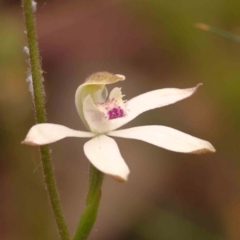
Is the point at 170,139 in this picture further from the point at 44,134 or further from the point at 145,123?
the point at 145,123

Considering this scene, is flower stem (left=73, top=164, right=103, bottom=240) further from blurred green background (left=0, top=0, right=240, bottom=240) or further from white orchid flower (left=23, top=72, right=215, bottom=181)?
blurred green background (left=0, top=0, right=240, bottom=240)

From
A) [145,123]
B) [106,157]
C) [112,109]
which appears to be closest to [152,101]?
[112,109]

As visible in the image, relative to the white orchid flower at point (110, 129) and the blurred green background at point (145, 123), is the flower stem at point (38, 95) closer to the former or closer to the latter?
the white orchid flower at point (110, 129)

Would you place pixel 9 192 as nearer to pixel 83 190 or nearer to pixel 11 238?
pixel 11 238

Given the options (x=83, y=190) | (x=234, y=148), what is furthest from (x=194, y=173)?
(x=83, y=190)

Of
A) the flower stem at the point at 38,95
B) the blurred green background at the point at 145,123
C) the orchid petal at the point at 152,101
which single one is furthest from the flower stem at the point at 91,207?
the blurred green background at the point at 145,123

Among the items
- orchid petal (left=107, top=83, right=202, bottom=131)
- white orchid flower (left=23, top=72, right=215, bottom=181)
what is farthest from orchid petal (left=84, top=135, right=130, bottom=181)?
orchid petal (left=107, top=83, right=202, bottom=131)
